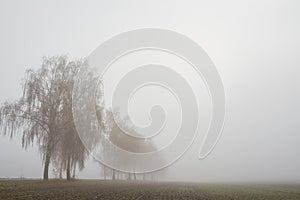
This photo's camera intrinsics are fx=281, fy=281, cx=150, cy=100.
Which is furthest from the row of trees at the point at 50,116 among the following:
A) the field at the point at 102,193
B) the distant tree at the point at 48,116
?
the field at the point at 102,193

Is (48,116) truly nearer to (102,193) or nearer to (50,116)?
(50,116)

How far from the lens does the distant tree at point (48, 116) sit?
30484mm

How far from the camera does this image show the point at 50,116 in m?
31.7

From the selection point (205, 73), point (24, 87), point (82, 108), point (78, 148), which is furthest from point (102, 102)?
point (205, 73)

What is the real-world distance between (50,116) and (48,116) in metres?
0.22

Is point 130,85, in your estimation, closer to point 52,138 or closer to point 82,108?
point 82,108

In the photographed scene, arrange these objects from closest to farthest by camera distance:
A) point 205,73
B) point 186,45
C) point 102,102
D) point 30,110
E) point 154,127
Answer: point 30,110 → point 102,102 → point 205,73 → point 186,45 → point 154,127

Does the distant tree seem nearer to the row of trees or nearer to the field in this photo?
the row of trees

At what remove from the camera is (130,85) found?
5775 cm

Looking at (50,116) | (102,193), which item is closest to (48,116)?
(50,116)

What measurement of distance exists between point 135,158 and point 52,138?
34540mm

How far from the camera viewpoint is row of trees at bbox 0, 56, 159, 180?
100 feet

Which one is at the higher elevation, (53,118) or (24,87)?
(24,87)

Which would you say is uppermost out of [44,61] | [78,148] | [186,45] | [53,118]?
[186,45]
